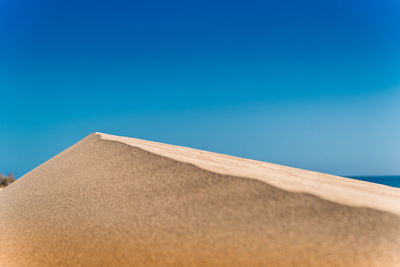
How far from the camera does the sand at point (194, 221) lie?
98cm

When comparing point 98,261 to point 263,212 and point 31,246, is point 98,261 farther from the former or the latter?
point 263,212

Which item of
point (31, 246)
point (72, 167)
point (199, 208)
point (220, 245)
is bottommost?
point (31, 246)

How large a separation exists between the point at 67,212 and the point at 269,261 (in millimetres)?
865

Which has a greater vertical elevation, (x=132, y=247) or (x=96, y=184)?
(x=96, y=184)

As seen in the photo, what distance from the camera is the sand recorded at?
983 mm

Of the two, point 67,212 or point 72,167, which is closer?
point 67,212

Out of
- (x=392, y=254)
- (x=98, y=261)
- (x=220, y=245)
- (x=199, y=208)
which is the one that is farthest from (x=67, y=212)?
(x=392, y=254)

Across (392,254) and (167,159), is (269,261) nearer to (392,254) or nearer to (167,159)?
(392,254)

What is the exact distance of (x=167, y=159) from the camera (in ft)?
4.72

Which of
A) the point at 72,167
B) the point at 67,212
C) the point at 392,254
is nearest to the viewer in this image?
the point at 392,254

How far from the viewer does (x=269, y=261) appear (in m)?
0.97

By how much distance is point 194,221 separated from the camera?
1.10 m

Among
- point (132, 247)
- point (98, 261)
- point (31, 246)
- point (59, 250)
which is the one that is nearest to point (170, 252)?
point (132, 247)

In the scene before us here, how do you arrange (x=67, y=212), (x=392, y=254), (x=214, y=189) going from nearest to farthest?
(x=392, y=254), (x=214, y=189), (x=67, y=212)
